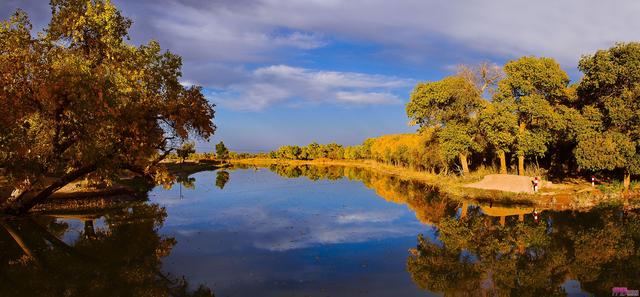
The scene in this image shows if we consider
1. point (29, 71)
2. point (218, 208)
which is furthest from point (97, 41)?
point (218, 208)

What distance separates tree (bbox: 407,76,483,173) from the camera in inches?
1884

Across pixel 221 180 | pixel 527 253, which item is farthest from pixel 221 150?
pixel 527 253

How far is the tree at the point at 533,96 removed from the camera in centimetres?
4050

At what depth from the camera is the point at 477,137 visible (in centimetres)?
4897

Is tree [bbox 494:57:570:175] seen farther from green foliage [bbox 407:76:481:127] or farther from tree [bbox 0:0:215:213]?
tree [bbox 0:0:215:213]

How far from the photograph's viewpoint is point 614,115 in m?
33.9

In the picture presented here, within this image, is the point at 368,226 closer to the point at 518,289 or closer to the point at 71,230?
the point at 518,289

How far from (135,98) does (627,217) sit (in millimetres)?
29075

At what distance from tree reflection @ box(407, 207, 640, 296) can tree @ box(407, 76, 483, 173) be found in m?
21.8

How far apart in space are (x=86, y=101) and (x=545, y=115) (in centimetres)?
3712

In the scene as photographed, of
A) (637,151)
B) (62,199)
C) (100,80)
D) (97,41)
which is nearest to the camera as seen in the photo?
(100,80)

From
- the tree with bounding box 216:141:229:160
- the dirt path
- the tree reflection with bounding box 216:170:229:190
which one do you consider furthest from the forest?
the tree with bounding box 216:141:229:160

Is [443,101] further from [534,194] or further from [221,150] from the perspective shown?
[221,150]

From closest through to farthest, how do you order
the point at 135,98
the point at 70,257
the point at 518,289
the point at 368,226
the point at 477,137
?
the point at 518,289, the point at 70,257, the point at 135,98, the point at 368,226, the point at 477,137
